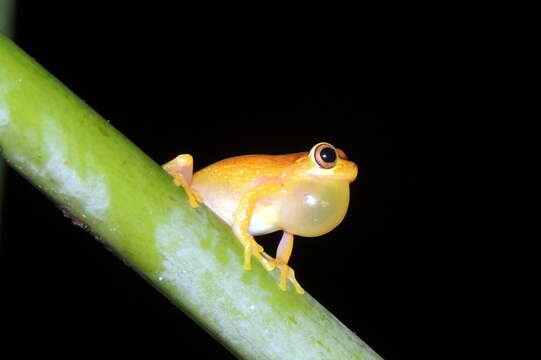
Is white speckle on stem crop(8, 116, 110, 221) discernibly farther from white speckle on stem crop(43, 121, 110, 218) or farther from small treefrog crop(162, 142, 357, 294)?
small treefrog crop(162, 142, 357, 294)

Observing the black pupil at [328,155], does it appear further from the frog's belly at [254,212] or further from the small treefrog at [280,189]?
the frog's belly at [254,212]

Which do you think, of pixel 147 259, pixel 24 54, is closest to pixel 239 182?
pixel 147 259

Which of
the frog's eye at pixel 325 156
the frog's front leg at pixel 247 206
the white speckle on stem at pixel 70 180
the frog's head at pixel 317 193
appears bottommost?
the frog's front leg at pixel 247 206

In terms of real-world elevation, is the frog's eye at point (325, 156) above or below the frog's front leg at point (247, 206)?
above

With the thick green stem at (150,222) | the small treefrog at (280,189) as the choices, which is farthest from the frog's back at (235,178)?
the thick green stem at (150,222)

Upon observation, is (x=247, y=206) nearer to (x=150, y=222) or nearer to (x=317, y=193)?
(x=317, y=193)

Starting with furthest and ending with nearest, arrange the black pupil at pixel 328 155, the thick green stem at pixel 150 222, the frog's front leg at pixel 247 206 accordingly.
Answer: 1. the black pupil at pixel 328 155
2. the frog's front leg at pixel 247 206
3. the thick green stem at pixel 150 222

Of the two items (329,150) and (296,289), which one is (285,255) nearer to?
(329,150)
